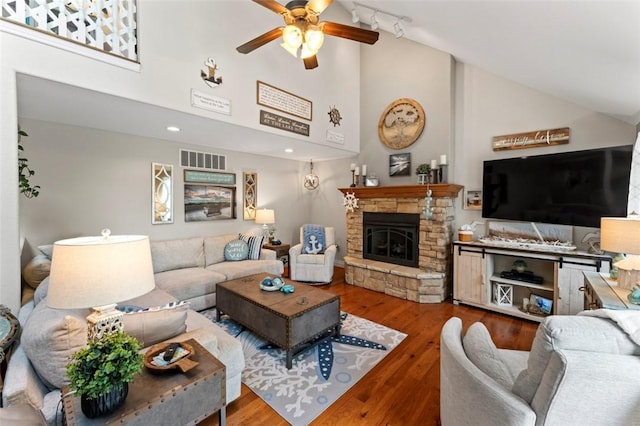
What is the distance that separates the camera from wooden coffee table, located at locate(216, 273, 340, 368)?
2.29 m

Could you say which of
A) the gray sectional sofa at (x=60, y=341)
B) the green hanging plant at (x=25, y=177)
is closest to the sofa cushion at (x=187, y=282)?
the gray sectional sofa at (x=60, y=341)

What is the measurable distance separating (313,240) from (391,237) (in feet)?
4.44

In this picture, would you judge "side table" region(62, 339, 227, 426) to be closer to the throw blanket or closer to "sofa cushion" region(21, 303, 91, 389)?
"sofa cushion" region(21, 303, 91, 389)

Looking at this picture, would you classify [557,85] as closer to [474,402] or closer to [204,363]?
[474,402]

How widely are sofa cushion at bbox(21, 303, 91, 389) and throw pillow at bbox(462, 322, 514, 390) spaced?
1926 mm

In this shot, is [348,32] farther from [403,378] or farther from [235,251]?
[235,251]

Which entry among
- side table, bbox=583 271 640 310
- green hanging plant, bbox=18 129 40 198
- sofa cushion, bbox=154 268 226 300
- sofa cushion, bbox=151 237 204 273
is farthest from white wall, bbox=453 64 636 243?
green hanging plant, bbox=18 129 40 198

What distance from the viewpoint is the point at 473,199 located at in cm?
391

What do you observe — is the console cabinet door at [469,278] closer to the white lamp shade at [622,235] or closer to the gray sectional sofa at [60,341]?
the white lamp shade at [622,235]

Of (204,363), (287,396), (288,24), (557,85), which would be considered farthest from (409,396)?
(557,85)

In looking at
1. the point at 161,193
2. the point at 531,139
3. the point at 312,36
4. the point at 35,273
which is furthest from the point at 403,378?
the point at 161,193

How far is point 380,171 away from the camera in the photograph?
4.83m

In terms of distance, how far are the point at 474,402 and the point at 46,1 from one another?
3.90m

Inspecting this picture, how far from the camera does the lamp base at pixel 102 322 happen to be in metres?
1.29
